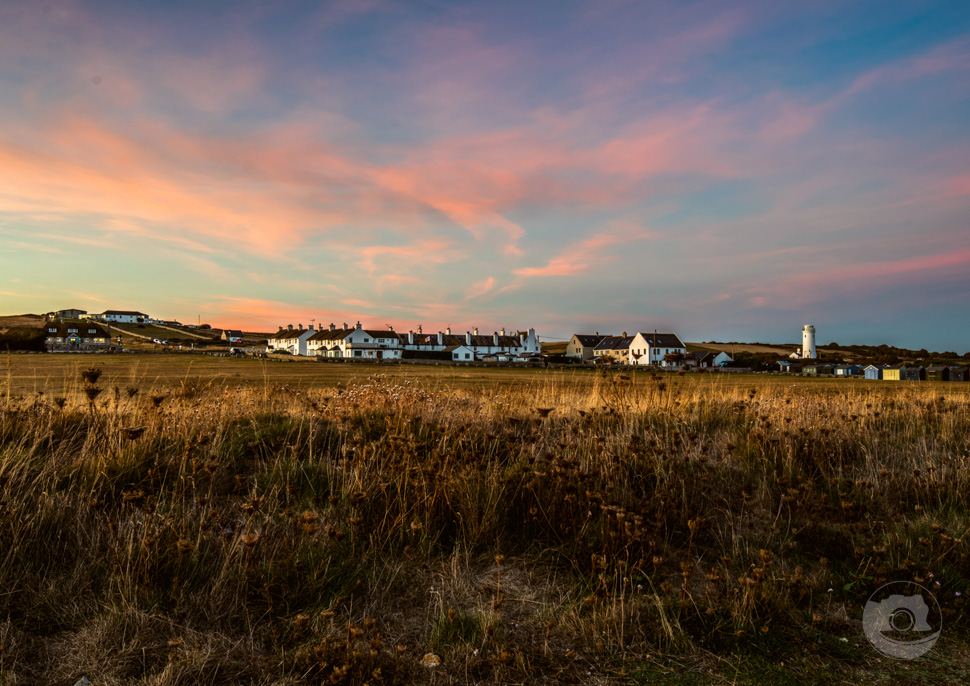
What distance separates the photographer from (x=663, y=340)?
10969cm

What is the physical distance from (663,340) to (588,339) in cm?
2130

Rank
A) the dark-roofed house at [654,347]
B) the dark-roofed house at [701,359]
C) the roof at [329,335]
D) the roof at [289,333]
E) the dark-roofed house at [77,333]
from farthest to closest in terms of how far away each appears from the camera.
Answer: the roof at [289,333], the dark-roofed house at [77,333], the roof at [329,335], the dark-roofed house at [654,347], the dark-roofed house at [701,359]

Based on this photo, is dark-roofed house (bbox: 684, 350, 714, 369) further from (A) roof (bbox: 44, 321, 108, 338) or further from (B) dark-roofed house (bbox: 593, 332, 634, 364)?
(A) roof (bbox: 44, 321, 108, 338)

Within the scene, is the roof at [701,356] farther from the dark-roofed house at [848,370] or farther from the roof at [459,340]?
the roof at [459,340]

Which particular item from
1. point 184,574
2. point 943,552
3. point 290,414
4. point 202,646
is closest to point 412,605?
point 202,646

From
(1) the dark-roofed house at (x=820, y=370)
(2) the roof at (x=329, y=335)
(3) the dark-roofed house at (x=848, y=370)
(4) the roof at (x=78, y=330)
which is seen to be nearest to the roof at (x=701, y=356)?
(1) the dark-roofed house at (x=820, y=370)

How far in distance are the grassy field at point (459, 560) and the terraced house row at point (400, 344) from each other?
91.0 m

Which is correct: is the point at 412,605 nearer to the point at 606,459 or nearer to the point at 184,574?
the point at 184,574

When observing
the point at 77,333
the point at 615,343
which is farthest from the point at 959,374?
the point at 77,333

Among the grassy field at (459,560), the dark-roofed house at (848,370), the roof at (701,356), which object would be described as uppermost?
the roof at (701,356)

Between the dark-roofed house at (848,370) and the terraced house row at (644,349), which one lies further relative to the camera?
the terraced house row at (644,349)

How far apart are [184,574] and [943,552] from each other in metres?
5.81

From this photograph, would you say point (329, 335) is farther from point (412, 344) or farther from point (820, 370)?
point (820, 370)

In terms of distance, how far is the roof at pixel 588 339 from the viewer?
413 ft
